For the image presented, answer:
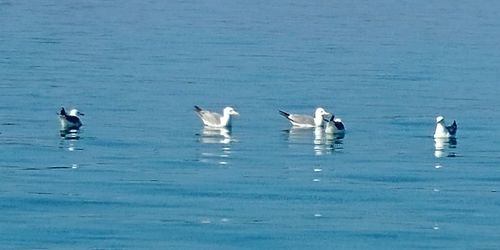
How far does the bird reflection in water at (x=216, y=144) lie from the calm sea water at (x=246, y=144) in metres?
0.06

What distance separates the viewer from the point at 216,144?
2995 cm

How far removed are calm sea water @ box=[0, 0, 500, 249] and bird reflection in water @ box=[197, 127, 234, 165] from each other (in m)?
0.06

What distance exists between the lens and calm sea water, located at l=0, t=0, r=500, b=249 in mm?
21266

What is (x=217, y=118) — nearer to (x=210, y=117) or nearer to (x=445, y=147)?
(x=210, y=117)

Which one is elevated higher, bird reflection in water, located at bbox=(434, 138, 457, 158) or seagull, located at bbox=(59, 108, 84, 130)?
seagull, located at bbox=(59, 108, 84, 130)

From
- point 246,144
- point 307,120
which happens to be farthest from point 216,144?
point 307,120

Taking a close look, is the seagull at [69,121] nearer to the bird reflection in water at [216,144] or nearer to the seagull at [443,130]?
the bird reflection in water at [216,144]

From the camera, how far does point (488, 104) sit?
3650cm

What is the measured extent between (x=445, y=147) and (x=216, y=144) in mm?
4203

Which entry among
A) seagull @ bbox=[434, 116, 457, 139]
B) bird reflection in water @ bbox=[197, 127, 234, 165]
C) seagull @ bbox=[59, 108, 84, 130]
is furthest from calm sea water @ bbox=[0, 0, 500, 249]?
seagull @ bbox=[434, 116, 457, 139]

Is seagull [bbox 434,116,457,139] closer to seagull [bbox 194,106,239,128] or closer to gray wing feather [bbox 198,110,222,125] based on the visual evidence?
seagull [bbox 194,106,239,128]

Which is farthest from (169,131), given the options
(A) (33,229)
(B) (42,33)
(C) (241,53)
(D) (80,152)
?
(B) (42,33)

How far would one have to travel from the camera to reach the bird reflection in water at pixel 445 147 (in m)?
29.1

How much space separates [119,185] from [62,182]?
2.96 feet
